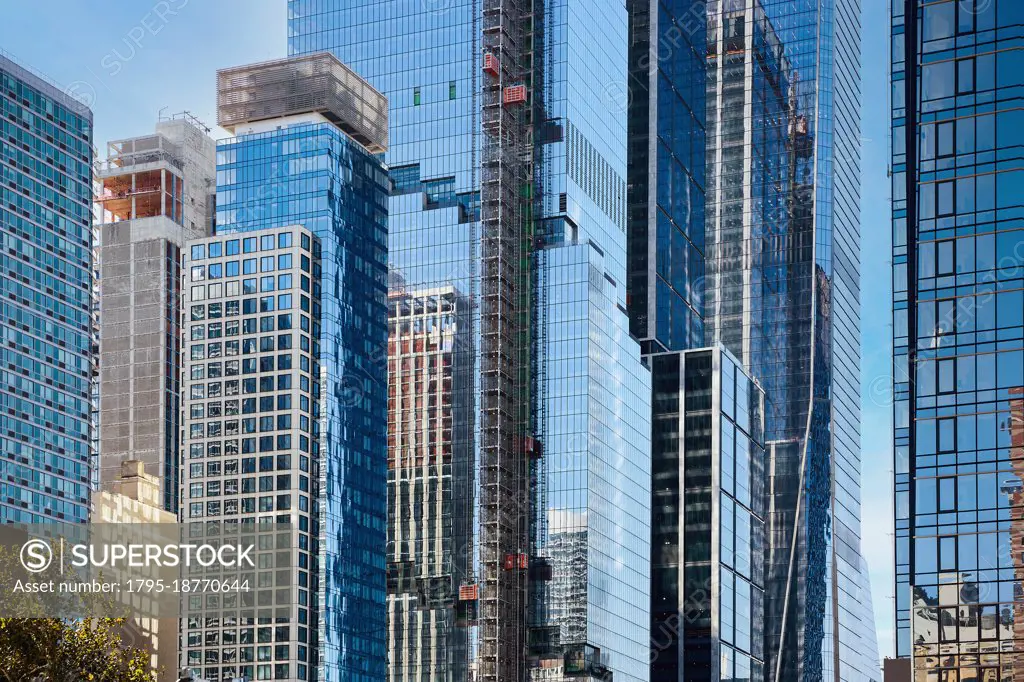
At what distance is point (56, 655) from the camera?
81.2 metres

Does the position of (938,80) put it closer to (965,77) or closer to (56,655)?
(965,77)

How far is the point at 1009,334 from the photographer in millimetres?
110562

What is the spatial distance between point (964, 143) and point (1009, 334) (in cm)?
1290

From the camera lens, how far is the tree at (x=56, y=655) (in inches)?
3155

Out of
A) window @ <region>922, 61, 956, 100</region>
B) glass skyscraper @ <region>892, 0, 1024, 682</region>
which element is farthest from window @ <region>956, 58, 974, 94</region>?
window @ <region>922, 61, 956, 100</region>

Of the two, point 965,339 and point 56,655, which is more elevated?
point 965,339

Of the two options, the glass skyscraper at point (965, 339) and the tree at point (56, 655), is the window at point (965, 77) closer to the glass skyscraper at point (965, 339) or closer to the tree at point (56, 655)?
the glass skyscraper at point (965, 339)

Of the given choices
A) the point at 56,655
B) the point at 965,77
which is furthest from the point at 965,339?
the point at 56,655

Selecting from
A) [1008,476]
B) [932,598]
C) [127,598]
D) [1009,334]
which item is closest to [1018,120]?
[1009,334]

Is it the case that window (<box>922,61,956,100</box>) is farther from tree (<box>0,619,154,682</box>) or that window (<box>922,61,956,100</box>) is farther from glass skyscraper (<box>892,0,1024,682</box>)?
tree (<box>0,619,154,682</box>)

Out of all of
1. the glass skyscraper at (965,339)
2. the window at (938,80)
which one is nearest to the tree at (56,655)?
the glass skyscraper at (965,339)

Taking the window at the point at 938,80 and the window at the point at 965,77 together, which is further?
the window at the point at 938,80

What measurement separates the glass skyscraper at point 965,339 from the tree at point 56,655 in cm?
4928

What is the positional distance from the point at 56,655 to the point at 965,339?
194 ft
